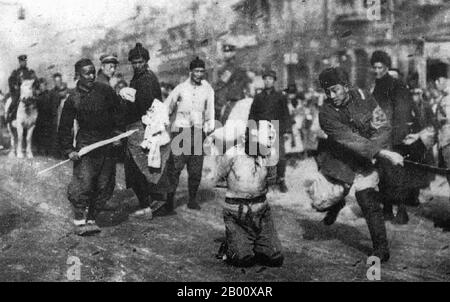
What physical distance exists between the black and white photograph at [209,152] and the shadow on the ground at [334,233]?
0.03 metres

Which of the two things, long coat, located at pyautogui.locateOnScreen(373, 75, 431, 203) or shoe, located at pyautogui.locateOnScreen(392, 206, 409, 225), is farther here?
long coat, located at pyautogui.locateOnScreen(373, 75, 431, 203)

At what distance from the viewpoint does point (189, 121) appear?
20.9 feet

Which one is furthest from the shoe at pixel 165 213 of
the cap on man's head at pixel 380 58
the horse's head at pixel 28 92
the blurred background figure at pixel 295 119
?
the blurred background figure at pixel 295 119

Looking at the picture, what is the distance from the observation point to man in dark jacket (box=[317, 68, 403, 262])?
4.58 meters

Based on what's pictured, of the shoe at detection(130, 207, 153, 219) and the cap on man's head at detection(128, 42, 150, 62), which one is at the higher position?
the cap on man's head at detection(128, 42, 150, 62)

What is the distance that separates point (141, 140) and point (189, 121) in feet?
1.98

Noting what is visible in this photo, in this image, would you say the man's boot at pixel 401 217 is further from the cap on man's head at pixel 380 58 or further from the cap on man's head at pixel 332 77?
the cap on man's head at pixel 332 77

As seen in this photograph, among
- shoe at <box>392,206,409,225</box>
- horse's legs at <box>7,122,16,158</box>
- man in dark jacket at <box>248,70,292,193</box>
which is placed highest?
man in dark jacket at <box>248,70,292,193</box>

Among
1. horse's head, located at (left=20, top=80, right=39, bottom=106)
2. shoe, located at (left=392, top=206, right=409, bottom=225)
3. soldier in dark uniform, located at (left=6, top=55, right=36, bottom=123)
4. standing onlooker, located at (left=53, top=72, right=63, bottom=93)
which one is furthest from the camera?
horse's head, located at (left=20, top=80, right=39, bottom=106)

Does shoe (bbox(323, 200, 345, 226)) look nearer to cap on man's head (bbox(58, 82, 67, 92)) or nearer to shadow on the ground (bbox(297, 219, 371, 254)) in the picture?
shadow on the ground (bbox(297, 219, 371, 254))

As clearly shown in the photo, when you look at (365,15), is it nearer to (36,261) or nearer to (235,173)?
(235,173)

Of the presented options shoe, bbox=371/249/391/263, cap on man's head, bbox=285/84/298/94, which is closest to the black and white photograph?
shoe, bbox=371/249/391/263

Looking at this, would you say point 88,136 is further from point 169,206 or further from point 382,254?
point 382,254

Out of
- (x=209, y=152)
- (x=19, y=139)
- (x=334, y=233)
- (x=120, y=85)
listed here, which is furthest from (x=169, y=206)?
(x=19, y=139)
